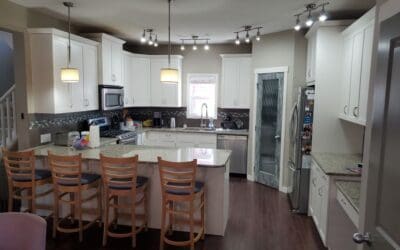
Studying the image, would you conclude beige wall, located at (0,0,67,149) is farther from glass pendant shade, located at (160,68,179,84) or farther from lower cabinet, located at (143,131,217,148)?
lower cabinet, located at (143,131,217,148)

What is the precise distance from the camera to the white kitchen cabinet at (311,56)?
3.99 m

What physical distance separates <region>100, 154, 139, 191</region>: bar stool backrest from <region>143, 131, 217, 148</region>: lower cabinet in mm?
2904

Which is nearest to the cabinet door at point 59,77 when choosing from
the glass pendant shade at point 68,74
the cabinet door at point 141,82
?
the glass pendant shade at point 68,74

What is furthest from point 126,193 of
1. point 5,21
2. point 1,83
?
point 1,83

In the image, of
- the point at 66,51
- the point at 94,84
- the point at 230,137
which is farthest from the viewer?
the point at 230,137

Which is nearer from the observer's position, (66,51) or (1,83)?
(66,51)

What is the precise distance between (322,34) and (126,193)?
315cm

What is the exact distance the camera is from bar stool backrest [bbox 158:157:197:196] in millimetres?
2869

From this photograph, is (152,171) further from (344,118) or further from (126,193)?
(344,118)

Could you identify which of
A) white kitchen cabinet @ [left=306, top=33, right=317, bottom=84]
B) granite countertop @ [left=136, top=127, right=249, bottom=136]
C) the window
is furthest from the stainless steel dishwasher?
white kitchen cabinet @ [left=306, top=33, right=317, bottom=84]

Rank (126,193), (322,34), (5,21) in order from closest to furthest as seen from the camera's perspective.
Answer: (126,193) < (5,21) < (322,34)

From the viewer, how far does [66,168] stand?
3.13m

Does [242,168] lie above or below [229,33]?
below

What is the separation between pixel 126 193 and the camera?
306cm
